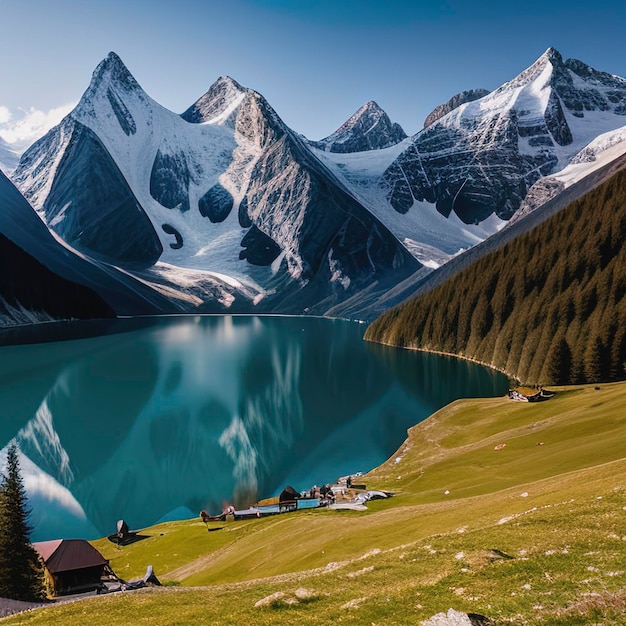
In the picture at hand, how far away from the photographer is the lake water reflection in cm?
6003

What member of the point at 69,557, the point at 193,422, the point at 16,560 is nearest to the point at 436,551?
the point at 16,560

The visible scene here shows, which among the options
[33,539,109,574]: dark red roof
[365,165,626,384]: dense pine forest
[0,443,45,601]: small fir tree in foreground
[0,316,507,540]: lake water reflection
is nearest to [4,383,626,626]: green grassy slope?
[33,539,109,574]: dark red roof

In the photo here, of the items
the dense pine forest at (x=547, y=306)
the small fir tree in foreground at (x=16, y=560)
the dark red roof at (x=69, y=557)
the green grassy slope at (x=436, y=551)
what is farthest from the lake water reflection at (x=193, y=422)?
the small fir tree in foreground at (x=16, y=560)

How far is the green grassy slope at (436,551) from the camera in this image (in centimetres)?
1578

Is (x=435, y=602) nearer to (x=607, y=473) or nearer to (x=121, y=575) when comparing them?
(x=607, y=473)

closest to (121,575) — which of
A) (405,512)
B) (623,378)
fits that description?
(405,512)

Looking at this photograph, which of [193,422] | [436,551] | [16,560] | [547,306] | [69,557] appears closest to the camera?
[436,551]

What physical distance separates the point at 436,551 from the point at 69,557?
80.9 ft

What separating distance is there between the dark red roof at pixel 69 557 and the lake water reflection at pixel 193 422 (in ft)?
58.3

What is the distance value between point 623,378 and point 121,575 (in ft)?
292

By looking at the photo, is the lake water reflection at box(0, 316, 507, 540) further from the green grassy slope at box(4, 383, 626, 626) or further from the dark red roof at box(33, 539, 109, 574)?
the dark red roof at box(33, 539, 109, 574)

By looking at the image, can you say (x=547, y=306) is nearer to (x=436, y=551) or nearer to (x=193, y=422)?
(x=193, y=422)

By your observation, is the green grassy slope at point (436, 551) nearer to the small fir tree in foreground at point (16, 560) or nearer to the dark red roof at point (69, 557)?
the dark red roof at point (69, 557)

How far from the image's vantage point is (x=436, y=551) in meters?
21.6
